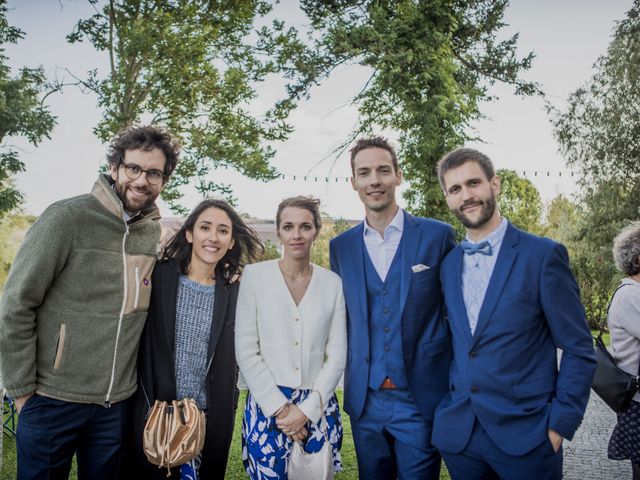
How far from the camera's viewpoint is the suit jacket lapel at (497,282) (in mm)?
2721

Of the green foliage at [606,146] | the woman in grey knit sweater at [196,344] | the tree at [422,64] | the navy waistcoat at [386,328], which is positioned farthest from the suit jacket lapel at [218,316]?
the green foliage at [606,146]

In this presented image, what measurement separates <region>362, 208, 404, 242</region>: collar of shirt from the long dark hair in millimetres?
780

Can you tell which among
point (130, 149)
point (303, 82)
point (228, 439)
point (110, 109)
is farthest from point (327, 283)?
point (303, 82)

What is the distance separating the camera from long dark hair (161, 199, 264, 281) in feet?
11.4

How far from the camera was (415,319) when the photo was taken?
3.08m

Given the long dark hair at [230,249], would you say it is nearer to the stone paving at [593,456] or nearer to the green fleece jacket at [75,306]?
the green fleece jacket at [75,306]

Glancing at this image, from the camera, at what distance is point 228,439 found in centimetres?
338

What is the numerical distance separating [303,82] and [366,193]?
25.1 feet

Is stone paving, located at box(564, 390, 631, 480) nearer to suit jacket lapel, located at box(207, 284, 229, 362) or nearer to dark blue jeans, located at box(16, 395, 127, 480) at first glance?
suit jacket lapel, located at box(207, 284, 229, 362)

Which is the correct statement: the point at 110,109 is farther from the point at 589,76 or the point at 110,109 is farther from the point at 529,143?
the point at 589,76

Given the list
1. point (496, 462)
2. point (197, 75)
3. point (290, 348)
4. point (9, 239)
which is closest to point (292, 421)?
point (290, 348)

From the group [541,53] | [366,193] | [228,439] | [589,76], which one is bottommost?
[228,439]

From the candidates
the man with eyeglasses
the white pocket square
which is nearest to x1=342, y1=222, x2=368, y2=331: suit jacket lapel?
the white pocket square

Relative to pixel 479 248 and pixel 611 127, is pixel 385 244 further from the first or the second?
pixel 611 127
